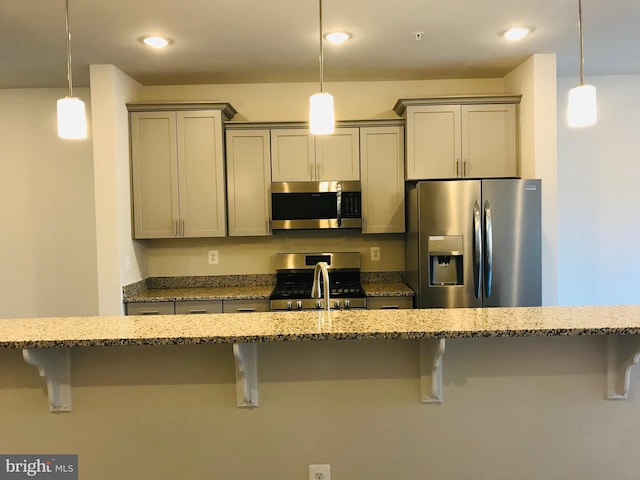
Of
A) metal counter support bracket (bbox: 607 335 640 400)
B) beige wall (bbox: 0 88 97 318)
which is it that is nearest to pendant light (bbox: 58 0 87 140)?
metal counter support bracket (bbox: 607 335 640 400)

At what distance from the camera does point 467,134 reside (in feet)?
11.8

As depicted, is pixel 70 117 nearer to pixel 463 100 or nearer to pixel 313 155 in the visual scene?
pixel 313 155

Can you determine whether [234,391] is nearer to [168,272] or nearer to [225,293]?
[225,293]

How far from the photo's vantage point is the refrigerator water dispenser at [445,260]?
3273 mm

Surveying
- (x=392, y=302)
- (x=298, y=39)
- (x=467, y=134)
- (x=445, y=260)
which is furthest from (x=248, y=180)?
(x=467, y=134)

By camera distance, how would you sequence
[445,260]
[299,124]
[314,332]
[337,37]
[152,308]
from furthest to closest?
[299,124]
[152,308]
[445,260]
[337,37]
[314,332]

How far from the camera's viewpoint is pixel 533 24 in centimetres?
283

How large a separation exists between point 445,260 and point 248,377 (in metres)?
2.02

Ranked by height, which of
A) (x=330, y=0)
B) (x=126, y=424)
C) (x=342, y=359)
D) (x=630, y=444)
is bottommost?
(x=630, y=444)

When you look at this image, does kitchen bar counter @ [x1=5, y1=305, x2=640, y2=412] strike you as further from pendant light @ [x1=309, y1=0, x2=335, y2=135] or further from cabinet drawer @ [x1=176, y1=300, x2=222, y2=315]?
cabinet drawer @ [x1=176, y1=300, x2=222, y2=315]

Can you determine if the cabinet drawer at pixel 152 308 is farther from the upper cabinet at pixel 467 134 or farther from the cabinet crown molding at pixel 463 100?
the cabinet crown molding at pixel 463 100

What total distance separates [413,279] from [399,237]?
60 cm

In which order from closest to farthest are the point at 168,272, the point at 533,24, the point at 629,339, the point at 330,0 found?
the point at 629,339 → the point at 330,0 → the point at 533,24 → the point at 168,272

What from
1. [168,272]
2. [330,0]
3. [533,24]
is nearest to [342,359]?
[330,0]
